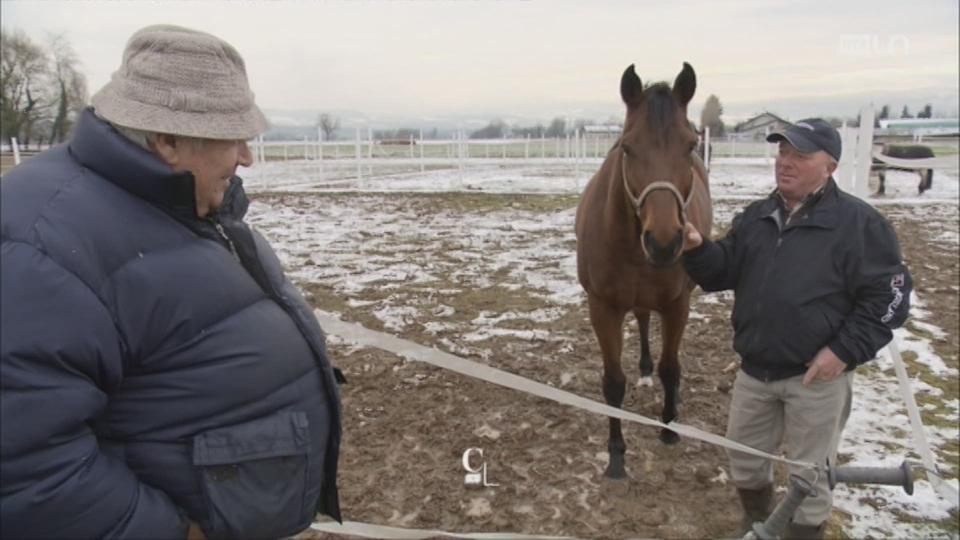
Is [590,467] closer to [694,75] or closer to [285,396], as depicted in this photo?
[694,75]

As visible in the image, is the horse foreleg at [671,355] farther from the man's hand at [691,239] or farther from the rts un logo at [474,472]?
the rts un logo at [474,472]

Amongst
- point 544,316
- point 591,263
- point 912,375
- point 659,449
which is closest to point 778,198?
point 591,263

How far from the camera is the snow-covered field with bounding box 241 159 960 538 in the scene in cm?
339

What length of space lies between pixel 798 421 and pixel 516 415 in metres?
1.94

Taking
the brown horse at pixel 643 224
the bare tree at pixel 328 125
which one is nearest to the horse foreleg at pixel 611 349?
the brown horse at pixel 643 224

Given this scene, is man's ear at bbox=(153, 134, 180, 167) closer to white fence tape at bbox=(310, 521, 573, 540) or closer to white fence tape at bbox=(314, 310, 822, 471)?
white fence tape at bbox=(314, 310, 822, 471)

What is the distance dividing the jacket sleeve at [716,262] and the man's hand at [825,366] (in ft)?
1.56

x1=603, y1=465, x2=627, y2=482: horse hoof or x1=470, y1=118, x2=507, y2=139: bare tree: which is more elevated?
x1=470, y1=118, x2=507, y2=139: bare tree

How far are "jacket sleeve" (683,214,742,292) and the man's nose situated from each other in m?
1.95

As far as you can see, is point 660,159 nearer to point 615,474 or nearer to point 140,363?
point 615,474

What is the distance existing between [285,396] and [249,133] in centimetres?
57

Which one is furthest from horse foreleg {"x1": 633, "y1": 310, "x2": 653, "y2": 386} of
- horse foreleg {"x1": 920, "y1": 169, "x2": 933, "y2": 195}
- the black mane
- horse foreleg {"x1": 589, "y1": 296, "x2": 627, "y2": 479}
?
horse foreleg {"x1": 920, "y1": 169, "x2": 933, "y2": 195}

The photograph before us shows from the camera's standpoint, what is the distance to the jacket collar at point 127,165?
1.19 m

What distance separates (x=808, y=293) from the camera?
2396 millimetres
